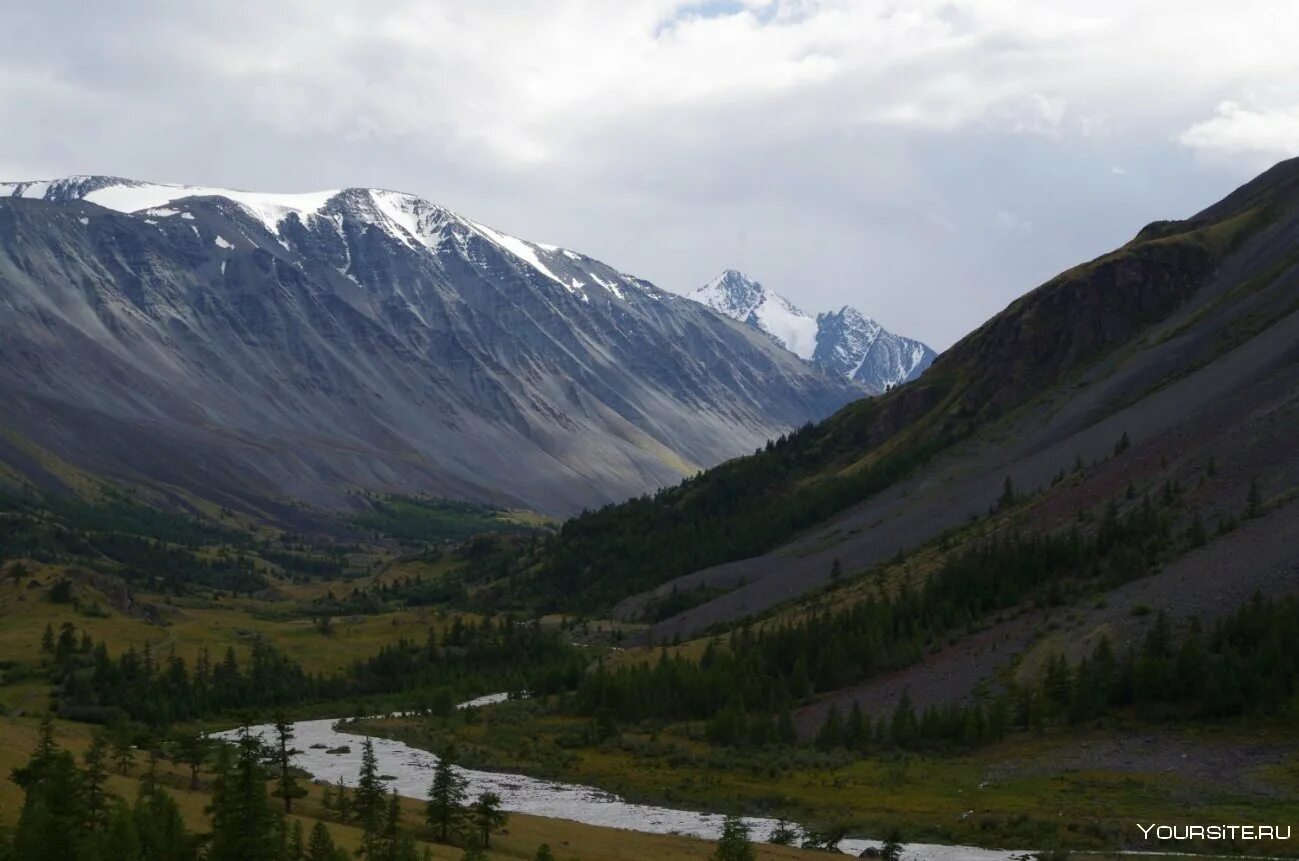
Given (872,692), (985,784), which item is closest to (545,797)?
(985,784)

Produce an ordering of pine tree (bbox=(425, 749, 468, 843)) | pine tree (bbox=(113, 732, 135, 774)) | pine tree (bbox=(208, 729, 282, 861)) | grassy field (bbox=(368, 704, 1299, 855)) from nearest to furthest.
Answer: pine tree (bbox=(208, 729, 282, 861)) → pine tree (bbox=(425, 749, 468, 843)) → pine tree (bbox=(113, 732, 135, 774)) → grassy field (bbox=(368, 704, 1299, 855))

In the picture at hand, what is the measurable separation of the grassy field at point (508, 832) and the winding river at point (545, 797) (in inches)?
231

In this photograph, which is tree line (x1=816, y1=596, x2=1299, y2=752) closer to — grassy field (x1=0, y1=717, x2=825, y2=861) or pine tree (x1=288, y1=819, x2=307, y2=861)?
grassy field (x1=0, y1=717, x2=825, y2=861)

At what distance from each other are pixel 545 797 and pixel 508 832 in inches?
979

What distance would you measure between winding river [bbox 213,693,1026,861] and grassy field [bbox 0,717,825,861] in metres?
5.87

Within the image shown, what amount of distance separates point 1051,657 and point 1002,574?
28902mm

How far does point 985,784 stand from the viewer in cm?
9438

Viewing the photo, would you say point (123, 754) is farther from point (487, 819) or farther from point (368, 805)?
point (487, 819)

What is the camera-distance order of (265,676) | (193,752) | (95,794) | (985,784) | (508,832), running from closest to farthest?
1. (95,794)
2. (508,832)
3. (193,752)
4. (985,784)
5. (265,676)

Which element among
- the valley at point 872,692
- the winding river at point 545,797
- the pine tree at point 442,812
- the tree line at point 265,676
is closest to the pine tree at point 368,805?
the valley at point 872,692

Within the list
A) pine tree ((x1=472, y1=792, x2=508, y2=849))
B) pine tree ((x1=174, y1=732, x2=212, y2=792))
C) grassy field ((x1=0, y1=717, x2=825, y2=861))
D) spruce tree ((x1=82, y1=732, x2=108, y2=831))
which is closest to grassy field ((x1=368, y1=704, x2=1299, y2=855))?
grassy field ((x1=0, y1=717, x2=825, y2=861))

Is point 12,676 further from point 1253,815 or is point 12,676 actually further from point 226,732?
point 1253,815

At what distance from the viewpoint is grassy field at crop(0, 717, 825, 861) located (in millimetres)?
68312

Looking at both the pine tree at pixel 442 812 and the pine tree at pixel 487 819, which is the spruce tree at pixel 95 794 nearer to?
the pine tree at pixel 442 812
